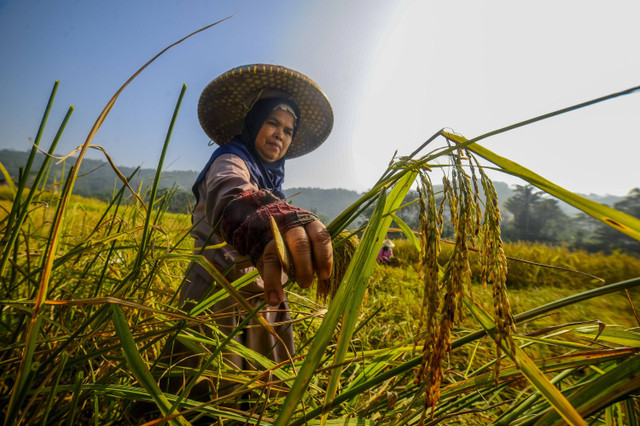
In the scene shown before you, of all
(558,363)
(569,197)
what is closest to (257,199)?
(569,197)

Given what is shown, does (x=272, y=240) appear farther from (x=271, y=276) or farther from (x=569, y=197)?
(x=569, y=197)

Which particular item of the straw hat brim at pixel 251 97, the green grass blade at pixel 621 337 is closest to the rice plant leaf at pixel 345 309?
the green grass blade at pixel 621 337

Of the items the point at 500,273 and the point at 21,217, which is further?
the point at 21,217

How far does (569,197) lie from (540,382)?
255mm

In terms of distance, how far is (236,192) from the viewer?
874 mm

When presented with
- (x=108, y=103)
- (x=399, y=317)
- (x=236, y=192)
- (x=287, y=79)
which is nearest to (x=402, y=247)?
(x=399, y=317)

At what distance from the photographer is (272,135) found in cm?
173

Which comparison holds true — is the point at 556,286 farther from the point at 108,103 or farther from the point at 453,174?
the point at 108,103

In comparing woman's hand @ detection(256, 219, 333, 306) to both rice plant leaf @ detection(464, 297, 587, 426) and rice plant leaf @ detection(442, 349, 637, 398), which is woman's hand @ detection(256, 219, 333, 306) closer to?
rice plant leaf @ detection(464, 297, 587, 426)

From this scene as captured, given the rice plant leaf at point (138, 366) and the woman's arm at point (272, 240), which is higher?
the woman's arm at point (272, 240)

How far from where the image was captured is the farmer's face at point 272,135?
1720mm

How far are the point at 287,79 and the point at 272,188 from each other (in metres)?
0.89

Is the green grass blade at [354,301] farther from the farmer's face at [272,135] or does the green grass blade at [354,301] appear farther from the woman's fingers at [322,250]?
the farmer's face at [272,135]

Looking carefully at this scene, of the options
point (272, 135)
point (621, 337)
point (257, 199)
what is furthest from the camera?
point (272, 135)
